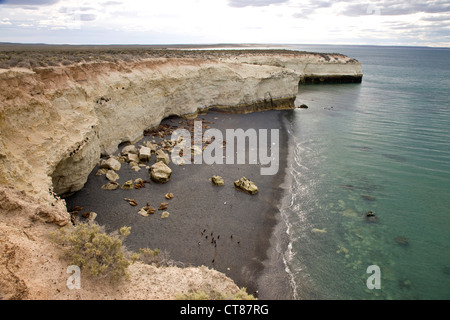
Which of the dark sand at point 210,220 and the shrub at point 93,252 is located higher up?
the shrub at point 93,252

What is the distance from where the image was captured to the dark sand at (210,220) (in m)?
10.4

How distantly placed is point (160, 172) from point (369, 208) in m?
11.5

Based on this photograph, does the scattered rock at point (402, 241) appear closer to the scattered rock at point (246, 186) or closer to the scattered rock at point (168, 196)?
the scattered rock at point (246, 186)

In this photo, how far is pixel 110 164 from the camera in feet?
50.1

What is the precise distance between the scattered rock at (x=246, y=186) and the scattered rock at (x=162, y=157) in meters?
4.79

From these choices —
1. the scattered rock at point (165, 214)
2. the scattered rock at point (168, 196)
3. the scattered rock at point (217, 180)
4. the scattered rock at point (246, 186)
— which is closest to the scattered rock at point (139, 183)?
the scattered rock at point (168, 196)

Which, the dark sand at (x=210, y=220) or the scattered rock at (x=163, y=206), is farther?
the scattered rock at (x=163, y=206)

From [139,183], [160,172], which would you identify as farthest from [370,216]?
[139,183]

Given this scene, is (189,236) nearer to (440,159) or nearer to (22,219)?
(22,219)

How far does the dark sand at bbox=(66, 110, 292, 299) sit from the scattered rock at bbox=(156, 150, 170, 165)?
508 millimetres

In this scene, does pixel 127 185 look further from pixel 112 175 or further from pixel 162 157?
pixel 162 157
